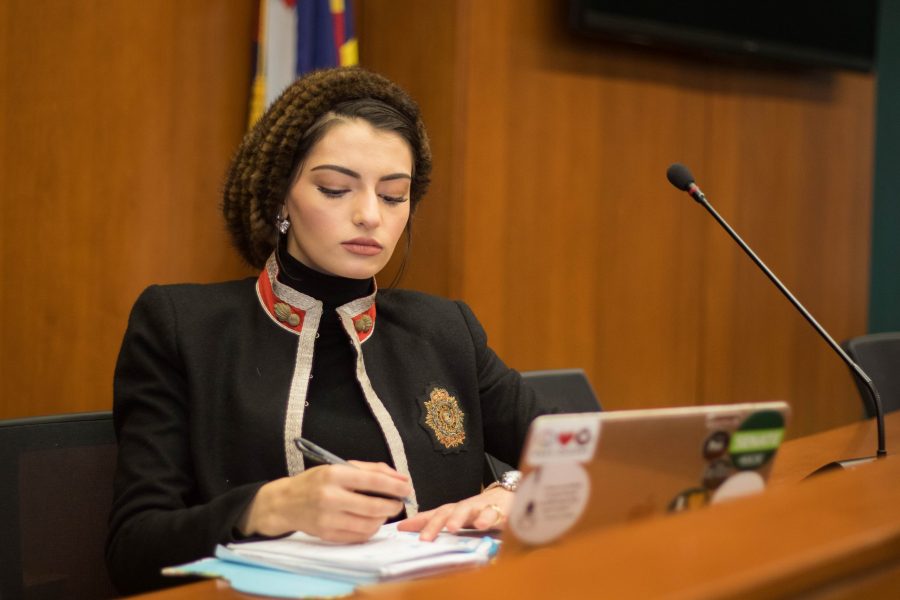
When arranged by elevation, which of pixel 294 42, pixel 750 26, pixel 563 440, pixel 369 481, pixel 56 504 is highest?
pixel 750 26

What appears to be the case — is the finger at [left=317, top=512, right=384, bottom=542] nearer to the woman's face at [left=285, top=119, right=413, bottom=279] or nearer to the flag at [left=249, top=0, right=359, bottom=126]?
the woman's face at [left=285, top=119, right=413, bottom=279]

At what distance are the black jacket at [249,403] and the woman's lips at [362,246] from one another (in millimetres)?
115

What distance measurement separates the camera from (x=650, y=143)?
3898 millimetres

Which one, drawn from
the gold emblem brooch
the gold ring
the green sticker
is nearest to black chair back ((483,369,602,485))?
the gold emblem brooch

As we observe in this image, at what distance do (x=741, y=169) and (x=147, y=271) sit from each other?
2381 mm

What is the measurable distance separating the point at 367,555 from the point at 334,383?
0.58 m

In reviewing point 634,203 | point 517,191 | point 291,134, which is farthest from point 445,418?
point 634,203

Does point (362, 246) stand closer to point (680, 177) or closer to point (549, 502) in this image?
point (680, 177)

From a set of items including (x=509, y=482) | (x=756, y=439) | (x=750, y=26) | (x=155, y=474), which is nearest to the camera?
(x=756, y=439)

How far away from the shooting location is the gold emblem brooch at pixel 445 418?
1674 mm

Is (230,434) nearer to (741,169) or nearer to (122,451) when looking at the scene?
(122,451)

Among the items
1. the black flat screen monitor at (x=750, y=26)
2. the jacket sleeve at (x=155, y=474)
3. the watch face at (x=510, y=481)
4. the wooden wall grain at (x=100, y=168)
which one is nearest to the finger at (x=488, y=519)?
the watch face at (x=510, y=481)

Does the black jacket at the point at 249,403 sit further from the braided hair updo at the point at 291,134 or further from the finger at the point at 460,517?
the finger at the point at 460,517

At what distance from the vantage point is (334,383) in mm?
1635
